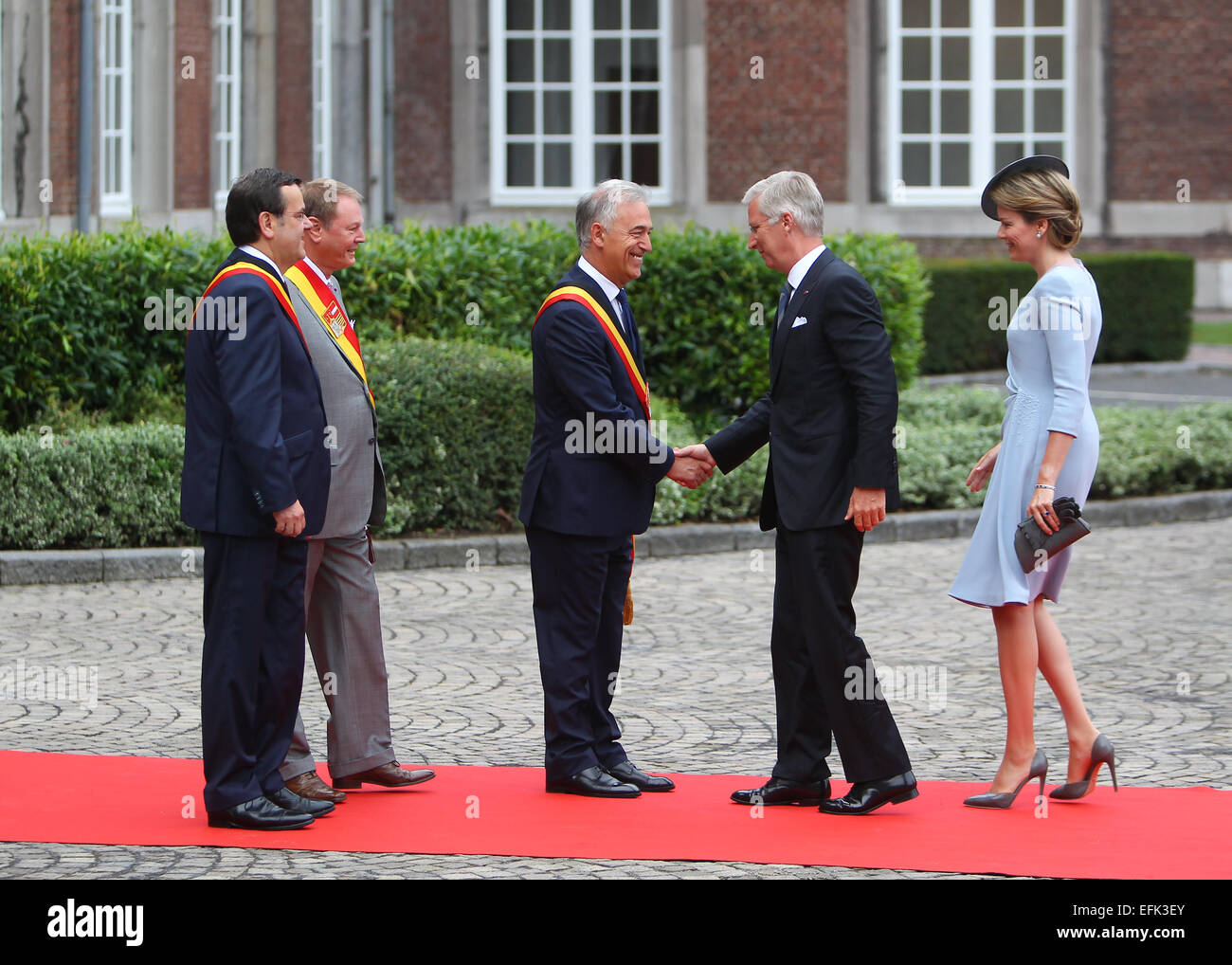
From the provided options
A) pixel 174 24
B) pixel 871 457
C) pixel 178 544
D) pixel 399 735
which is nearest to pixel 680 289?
pixel 178 544

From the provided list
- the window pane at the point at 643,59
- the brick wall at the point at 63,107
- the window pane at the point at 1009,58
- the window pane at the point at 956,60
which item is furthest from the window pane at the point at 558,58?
the brick wall at the point at 63,107

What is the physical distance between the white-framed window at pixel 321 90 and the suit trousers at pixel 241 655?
56.2 feet

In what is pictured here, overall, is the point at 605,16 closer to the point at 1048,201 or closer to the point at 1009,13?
the point at 1009,13

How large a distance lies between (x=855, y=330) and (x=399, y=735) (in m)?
2.29

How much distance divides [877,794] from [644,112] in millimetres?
17454

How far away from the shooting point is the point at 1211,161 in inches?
901

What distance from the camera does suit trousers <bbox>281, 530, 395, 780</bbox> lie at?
586 cm

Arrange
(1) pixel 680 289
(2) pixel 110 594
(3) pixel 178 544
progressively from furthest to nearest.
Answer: (1) pixel 680 289 → (3) pixel 178 544 → (2) pixel 110 594

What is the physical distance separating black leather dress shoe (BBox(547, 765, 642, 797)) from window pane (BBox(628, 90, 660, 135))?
17.1 m

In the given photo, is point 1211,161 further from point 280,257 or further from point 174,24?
point 280,257

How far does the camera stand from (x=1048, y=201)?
18.2 ft

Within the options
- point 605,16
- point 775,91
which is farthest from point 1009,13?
point 605,16

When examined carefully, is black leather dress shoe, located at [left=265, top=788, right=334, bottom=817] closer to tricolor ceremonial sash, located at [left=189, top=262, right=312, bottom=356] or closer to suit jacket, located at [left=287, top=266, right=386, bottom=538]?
suit jacket, located at [left=287, top=266, right=386, bottom=538]

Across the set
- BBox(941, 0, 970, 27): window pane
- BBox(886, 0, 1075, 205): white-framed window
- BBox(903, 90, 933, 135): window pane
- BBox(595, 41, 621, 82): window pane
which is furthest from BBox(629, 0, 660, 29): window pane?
BBox(941, 0, 970, 27): window pane
